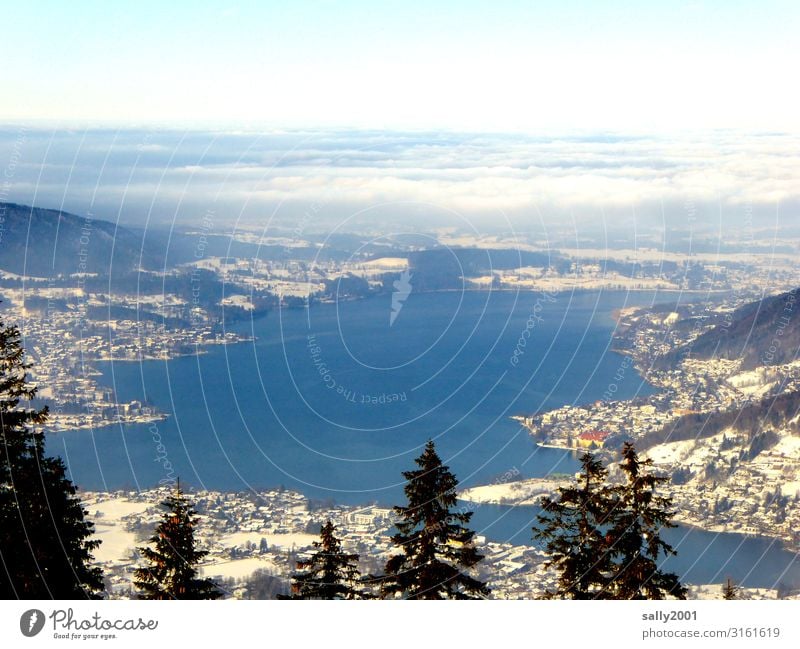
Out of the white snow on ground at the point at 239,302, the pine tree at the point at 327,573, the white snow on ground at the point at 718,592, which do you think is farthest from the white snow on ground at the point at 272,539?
the white snow on ground at the point at 239,302

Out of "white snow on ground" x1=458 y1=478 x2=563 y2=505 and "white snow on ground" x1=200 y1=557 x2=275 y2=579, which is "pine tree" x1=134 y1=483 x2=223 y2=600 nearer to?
"white snow on ground" x1=200 y1=557 x2=275 y2=579

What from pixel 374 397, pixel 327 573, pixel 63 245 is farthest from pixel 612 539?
pixel 63 245

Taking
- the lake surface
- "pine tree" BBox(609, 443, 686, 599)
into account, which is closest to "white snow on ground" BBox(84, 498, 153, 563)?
the lake surface

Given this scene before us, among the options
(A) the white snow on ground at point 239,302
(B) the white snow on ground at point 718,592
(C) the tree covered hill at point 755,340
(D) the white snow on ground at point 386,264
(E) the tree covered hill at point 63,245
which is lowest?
(B) the white snow on ground at point 718,592

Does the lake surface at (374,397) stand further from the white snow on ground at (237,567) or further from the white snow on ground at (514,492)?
the white snow on ground at (237,567)

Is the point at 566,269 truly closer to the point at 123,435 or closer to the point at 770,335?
the point at 770,335

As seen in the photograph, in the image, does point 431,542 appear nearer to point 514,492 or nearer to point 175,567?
point 175,567
